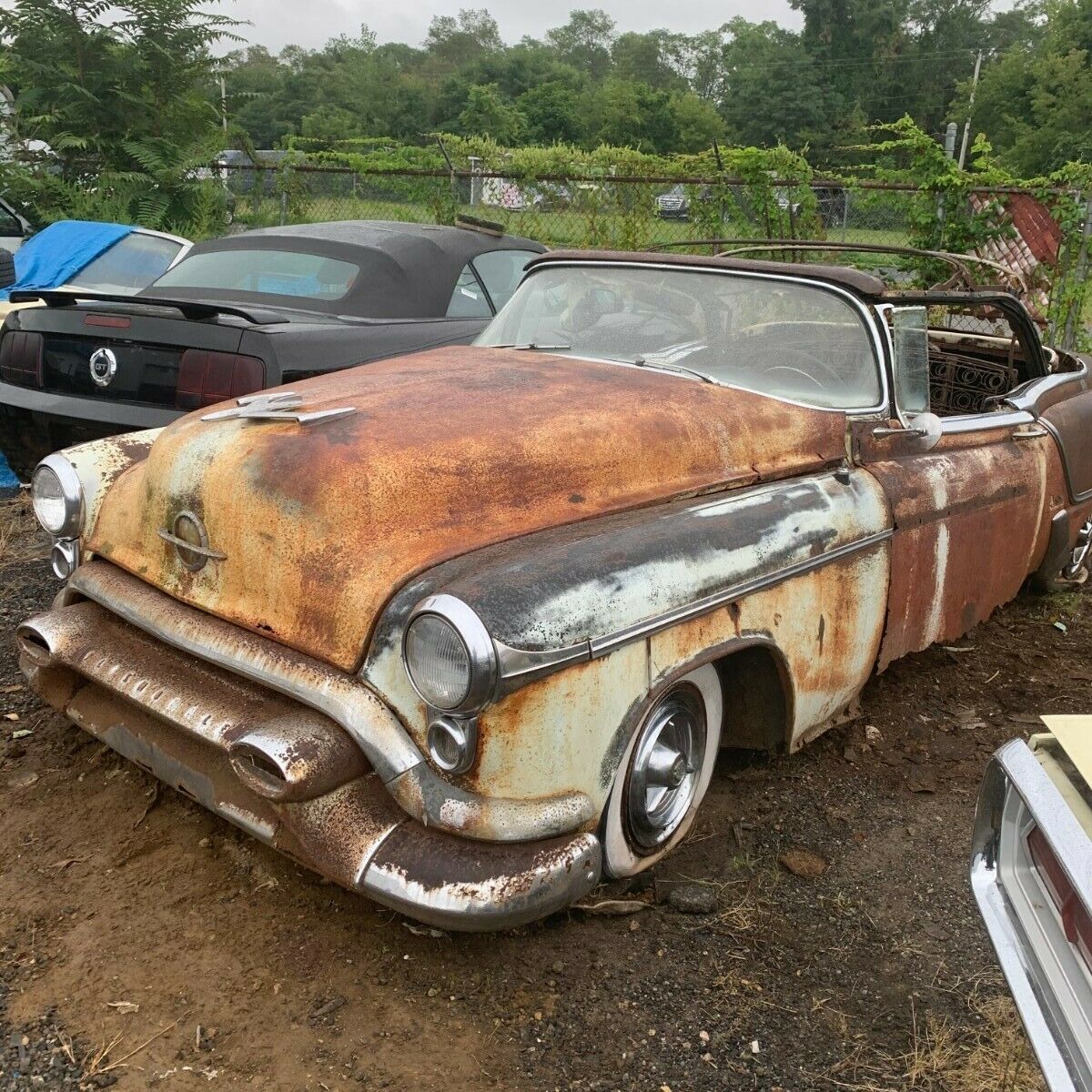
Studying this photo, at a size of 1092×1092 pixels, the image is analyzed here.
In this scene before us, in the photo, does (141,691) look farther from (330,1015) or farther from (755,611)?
(755,611)

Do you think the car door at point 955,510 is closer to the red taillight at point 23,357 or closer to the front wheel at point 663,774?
the front wheel at point 663,774

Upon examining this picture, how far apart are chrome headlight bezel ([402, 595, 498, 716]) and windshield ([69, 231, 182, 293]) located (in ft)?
21.1

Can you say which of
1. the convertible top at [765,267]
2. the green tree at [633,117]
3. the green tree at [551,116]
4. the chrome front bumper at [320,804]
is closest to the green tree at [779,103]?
the green tree at [633,117]

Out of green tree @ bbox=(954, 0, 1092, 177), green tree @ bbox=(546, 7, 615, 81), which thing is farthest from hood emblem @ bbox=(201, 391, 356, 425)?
green tree @ bbox=(546, 7, 615, 81)

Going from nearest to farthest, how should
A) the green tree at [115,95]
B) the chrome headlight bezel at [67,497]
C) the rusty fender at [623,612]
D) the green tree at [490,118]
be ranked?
the rusty fender at [623,612], the chrome headlight bezel at [67,497], the green tree at [115,95], the green tree at [490,118]

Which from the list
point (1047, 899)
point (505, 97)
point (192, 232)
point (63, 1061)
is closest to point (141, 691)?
point (63, 1061)

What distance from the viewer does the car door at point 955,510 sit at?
3270 mm

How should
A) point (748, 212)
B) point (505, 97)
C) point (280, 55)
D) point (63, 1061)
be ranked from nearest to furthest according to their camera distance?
point (63, 1061), point (748, 212), point (505, 97), point (280, 55)

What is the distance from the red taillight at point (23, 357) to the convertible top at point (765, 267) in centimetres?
248

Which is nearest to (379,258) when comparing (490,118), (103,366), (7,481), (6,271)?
(103,366)

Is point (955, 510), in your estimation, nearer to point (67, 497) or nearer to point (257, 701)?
point (257, 701)

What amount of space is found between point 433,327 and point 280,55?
92002mm

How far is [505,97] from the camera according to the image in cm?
7838

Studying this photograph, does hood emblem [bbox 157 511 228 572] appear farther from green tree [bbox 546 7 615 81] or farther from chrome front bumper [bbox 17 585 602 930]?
green tree [bbox 546 7 615 81]
